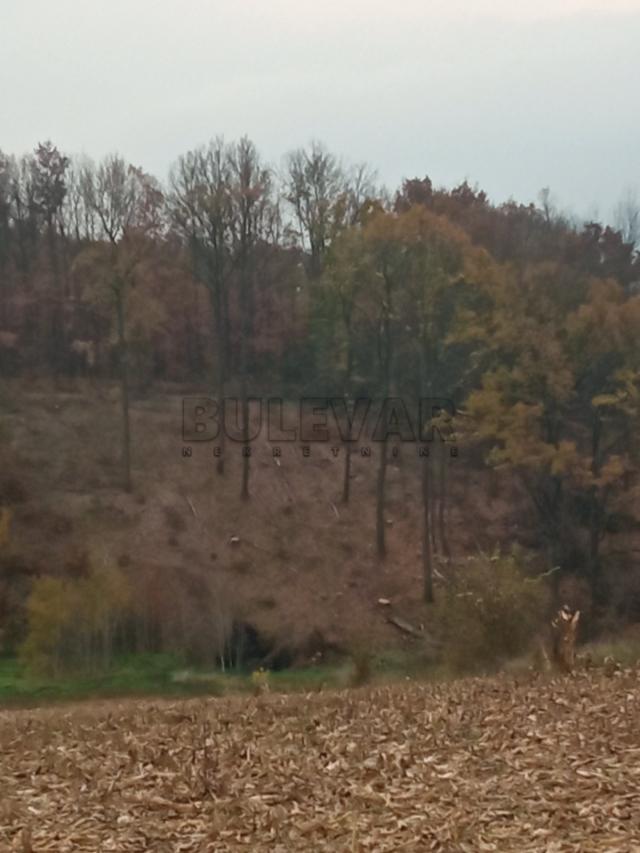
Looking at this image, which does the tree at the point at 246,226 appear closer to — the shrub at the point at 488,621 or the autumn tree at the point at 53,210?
the autumn tree at the point at 53,210

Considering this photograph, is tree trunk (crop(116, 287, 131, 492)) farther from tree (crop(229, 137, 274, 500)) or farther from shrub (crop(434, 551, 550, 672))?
shrub (crop(434, 551, 550, 672))

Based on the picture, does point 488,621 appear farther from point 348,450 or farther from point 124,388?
point 124,388

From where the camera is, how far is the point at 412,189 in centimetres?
3191

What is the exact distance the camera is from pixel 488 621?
15258mm

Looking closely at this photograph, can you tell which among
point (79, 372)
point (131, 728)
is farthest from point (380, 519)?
point (131, 728)

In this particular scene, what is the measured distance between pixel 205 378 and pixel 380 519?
6.94 metres

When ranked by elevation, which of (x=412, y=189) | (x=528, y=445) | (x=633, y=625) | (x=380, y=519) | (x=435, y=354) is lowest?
(x=633, y=625)

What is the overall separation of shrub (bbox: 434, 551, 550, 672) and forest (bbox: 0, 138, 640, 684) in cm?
525

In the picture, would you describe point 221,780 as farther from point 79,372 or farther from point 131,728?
point 79,372

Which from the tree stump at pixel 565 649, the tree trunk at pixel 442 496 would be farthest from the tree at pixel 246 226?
the tree stump at pixel 565 649

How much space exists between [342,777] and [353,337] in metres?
21.4

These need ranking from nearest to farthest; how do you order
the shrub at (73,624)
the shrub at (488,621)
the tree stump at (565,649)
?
the tree stump at (565,649), the shrub at (488,621), the shrub at (73,624)

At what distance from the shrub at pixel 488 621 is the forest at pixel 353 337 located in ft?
17.2

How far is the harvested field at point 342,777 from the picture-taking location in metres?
4.83
